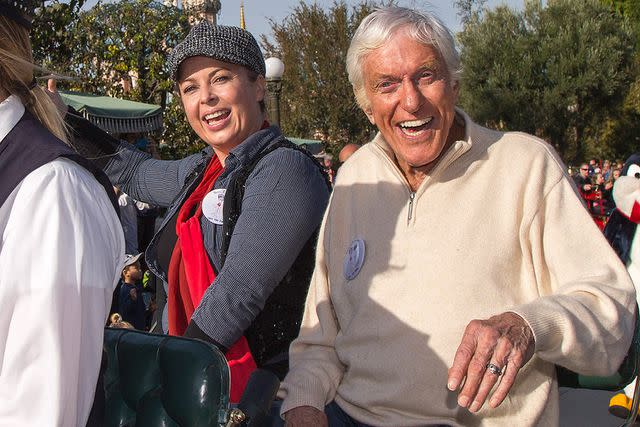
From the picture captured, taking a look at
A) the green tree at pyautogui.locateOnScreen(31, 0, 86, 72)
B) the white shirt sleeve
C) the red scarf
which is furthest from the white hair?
the green tree at pyautogui.locateOnScreen(31, 0, 86, 72)

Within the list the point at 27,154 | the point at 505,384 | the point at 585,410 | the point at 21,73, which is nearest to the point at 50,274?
the point at 27,154

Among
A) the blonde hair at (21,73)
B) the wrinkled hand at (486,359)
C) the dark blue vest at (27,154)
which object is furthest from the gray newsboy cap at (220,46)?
the wrinkled hand at (486,359)

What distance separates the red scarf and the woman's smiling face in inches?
12.2

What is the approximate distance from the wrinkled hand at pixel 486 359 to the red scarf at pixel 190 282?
88 centimetres

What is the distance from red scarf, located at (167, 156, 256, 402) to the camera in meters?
2.47

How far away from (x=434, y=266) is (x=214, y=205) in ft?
2.49

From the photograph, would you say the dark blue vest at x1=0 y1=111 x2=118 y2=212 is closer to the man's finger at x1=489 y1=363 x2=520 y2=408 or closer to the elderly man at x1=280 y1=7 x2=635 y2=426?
the man's finger at x1=489 y1=363 x2=520 y2=408

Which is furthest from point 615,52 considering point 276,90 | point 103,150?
point 103,150

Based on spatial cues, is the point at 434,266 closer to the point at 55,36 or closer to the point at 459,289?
the point at 459,289

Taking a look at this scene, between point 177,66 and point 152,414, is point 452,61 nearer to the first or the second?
point 177,66

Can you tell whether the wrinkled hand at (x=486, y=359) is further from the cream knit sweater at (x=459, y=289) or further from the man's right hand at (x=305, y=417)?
the man's right hand at (x=305, y=417)

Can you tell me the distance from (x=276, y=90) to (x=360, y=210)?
9.53 metres

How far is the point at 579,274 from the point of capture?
6.89 feet

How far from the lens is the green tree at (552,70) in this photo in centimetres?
3052
